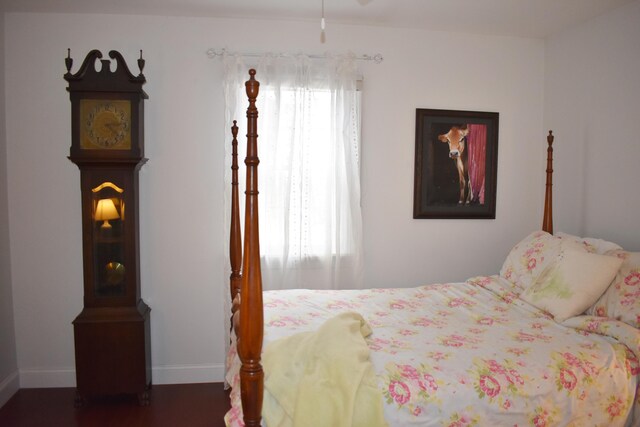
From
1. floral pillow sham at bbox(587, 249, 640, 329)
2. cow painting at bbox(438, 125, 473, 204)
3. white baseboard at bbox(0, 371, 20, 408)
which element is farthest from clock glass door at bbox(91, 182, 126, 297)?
floral pillow sham at bbox(587, 249, 640, 329)

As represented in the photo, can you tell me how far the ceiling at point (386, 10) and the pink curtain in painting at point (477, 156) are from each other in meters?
0.73

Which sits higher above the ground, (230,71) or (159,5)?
(159,5)

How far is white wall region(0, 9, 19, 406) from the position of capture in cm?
298

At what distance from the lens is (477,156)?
11.4ft

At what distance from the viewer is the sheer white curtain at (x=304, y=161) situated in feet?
10.3

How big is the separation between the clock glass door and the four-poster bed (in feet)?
3.06

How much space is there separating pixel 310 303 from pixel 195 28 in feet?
6.67

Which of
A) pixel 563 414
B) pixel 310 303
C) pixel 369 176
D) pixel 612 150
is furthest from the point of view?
pixel 369 176

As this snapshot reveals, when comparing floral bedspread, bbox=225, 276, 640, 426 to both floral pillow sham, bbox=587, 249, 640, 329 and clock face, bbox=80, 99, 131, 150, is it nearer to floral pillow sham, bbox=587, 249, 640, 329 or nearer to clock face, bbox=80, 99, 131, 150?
floral pillow sham, bbox=587, 249, 640, 329

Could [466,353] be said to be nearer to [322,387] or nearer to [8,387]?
[322,387]

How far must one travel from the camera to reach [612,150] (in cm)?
288

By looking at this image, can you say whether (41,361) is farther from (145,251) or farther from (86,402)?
(145,251)

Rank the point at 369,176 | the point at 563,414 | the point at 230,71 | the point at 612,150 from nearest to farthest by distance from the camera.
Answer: the point at 563,414 → the point at 612,150 → the point at 230,71 → the point at 369,176

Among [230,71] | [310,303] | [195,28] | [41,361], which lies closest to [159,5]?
[195,28]
